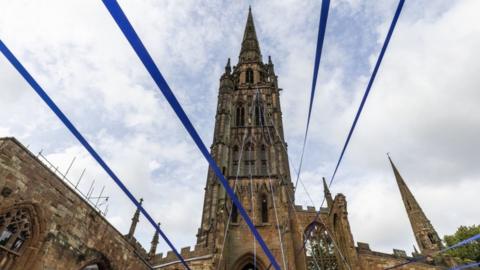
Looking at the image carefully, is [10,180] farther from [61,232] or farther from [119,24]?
[119,24]

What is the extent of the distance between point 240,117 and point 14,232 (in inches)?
869

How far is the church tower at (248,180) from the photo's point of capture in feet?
53.8

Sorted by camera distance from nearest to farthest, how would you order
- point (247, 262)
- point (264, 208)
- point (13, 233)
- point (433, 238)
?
point (13, 233) < point (247, 262) < point (264, 208) < point (433, 238)

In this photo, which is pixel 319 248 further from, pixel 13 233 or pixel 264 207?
pixel 13 233

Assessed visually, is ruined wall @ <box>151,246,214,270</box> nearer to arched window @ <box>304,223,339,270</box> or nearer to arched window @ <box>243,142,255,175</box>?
arched window @ <box>304,223,339,270</box>

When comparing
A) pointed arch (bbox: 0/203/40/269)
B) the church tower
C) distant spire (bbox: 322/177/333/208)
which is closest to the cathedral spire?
the church tower

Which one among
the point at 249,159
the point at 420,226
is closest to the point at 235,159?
the point at 249,159

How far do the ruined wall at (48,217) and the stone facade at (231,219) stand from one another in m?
0.03

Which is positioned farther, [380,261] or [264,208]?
[264,208]

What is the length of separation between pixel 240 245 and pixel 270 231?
2.38 m

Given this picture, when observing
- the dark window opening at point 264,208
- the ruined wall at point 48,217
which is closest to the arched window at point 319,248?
the dark window opening at point 264,208

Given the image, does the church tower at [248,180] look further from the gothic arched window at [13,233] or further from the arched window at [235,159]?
the gothic arched window at [13,233]

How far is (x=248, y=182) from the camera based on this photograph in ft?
68.3

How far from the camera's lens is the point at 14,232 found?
7.14m
